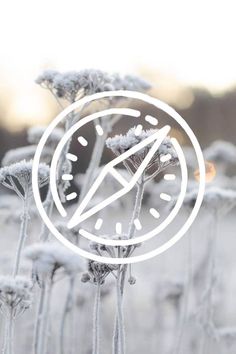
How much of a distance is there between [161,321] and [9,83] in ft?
15.4

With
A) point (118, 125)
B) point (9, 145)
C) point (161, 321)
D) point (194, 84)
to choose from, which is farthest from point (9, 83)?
point (161, 321)

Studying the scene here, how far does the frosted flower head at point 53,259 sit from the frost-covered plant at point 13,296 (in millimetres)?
90

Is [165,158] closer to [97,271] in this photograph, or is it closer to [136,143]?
[136,143]

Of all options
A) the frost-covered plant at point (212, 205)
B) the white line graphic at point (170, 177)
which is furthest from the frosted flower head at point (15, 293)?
the white line graphic at point (170, 177)

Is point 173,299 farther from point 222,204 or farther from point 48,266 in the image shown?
point 48,266

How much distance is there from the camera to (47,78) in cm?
419

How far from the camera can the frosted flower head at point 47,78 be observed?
416 cm

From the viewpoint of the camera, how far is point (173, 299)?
21.5 feet

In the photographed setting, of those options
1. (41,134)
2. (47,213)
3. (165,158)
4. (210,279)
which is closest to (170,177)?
(210,279)

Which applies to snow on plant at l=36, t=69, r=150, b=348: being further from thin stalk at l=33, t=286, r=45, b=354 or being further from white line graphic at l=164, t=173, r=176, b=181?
white line graphic at l=164, t=173, r=176, b=181

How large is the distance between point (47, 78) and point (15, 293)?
1.56m

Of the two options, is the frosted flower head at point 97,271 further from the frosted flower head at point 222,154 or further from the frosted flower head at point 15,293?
the frosted flower head at point 222,154

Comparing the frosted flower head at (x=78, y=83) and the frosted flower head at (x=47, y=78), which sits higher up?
the frosted flower head at (x=47, y=78)

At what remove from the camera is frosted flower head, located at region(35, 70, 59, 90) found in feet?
13.7
